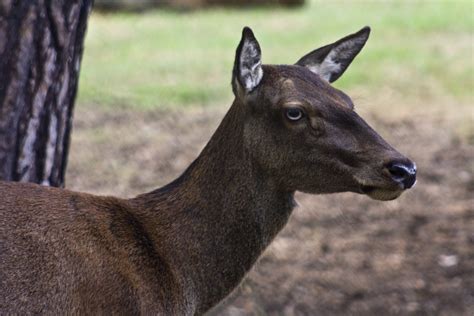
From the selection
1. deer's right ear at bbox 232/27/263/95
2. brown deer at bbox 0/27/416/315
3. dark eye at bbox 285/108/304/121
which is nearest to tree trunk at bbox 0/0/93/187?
brown deer at bbox 0/27/416/315

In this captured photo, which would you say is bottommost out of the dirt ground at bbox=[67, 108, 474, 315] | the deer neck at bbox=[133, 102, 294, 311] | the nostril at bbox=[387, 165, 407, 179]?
the dirt ground at bbox=[67, 108, 474, 315]

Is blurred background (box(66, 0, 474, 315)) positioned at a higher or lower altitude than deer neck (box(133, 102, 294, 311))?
lower

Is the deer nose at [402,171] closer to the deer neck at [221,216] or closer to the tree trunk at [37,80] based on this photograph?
the deer neck at [221,216]

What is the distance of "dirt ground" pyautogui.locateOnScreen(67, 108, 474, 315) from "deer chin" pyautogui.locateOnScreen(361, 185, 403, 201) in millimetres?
1296

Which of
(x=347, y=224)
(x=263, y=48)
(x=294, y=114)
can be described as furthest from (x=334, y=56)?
(x=263, y=48)

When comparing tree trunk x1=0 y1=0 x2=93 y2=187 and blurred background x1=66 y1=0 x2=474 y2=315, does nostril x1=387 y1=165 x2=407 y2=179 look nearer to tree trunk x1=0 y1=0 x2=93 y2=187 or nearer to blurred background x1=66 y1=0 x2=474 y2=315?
blurred background x1=66 y1=0 x2=474 y2=315

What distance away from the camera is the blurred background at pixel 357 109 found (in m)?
7.15

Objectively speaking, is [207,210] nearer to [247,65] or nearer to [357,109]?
[247,65]

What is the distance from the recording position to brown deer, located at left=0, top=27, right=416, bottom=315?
13.7 feet

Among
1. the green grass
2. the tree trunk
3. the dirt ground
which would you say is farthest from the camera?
the green grass

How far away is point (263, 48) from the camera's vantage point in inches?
560

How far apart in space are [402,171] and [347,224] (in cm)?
402

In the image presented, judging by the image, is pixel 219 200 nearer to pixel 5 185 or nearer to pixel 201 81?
pixel 5 185

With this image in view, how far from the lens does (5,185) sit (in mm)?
4332
